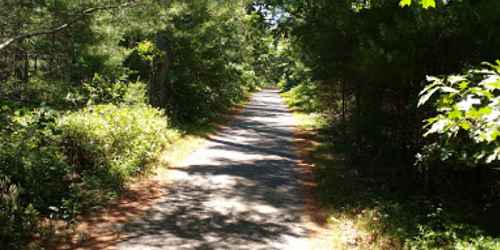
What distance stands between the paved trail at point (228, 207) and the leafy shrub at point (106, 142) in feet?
3.51

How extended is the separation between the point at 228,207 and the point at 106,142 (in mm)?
2903

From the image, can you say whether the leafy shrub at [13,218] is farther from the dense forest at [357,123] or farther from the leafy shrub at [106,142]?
the leafy shrub at [106,142]

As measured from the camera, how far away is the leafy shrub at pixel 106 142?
8.61m

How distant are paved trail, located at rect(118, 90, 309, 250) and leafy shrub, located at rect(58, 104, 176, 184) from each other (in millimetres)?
1069

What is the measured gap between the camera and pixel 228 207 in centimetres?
853

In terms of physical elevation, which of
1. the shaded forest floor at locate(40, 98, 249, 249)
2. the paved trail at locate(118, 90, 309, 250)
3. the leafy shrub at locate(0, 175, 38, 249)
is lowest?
the paved trail at locate(118, 90, 309, 250)

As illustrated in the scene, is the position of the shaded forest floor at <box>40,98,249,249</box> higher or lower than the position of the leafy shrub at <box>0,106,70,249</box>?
lower

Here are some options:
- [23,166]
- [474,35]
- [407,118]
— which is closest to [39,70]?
[23,166]

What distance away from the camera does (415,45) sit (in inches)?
313

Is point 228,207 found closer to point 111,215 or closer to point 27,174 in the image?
point 111,215

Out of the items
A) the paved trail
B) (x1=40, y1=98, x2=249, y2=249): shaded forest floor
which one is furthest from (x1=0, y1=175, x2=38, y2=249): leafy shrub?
the paved trail

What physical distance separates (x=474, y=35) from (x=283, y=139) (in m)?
10.7

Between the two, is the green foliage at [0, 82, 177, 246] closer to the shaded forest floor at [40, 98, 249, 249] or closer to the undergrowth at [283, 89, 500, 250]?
the shaded forest floor at [40, 98, 249, 249]

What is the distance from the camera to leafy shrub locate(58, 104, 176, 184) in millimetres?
8609
